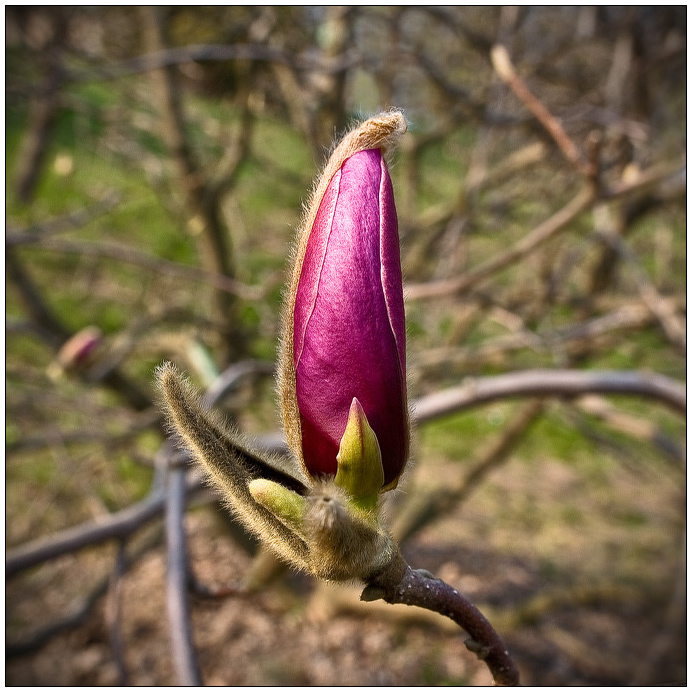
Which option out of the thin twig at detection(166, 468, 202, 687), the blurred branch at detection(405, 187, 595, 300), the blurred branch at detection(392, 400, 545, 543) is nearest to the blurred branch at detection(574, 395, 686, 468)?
the blurred branch at detection(405, 187, 595, 300)

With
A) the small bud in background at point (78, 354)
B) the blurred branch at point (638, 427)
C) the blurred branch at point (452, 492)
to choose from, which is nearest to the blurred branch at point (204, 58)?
the small bud in background at point (78, 354)

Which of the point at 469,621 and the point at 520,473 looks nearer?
the point at 469,621

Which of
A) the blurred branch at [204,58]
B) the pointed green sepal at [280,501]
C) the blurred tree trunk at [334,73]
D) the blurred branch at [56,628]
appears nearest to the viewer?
the pointed green sepal at [280,501]

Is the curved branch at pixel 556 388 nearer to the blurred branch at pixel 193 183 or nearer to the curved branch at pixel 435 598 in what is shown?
the curved branch at pixel 435 598

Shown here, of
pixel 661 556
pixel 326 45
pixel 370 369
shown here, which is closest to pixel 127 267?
pixel 326 45

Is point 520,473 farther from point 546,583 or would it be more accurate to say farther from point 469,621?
point 469,621

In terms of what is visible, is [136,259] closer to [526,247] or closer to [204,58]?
[204,58]

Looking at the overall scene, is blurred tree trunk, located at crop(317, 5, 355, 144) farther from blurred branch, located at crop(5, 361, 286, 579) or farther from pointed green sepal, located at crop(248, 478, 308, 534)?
pointed green sepal, located at crop(248, 478, 308, 534)
